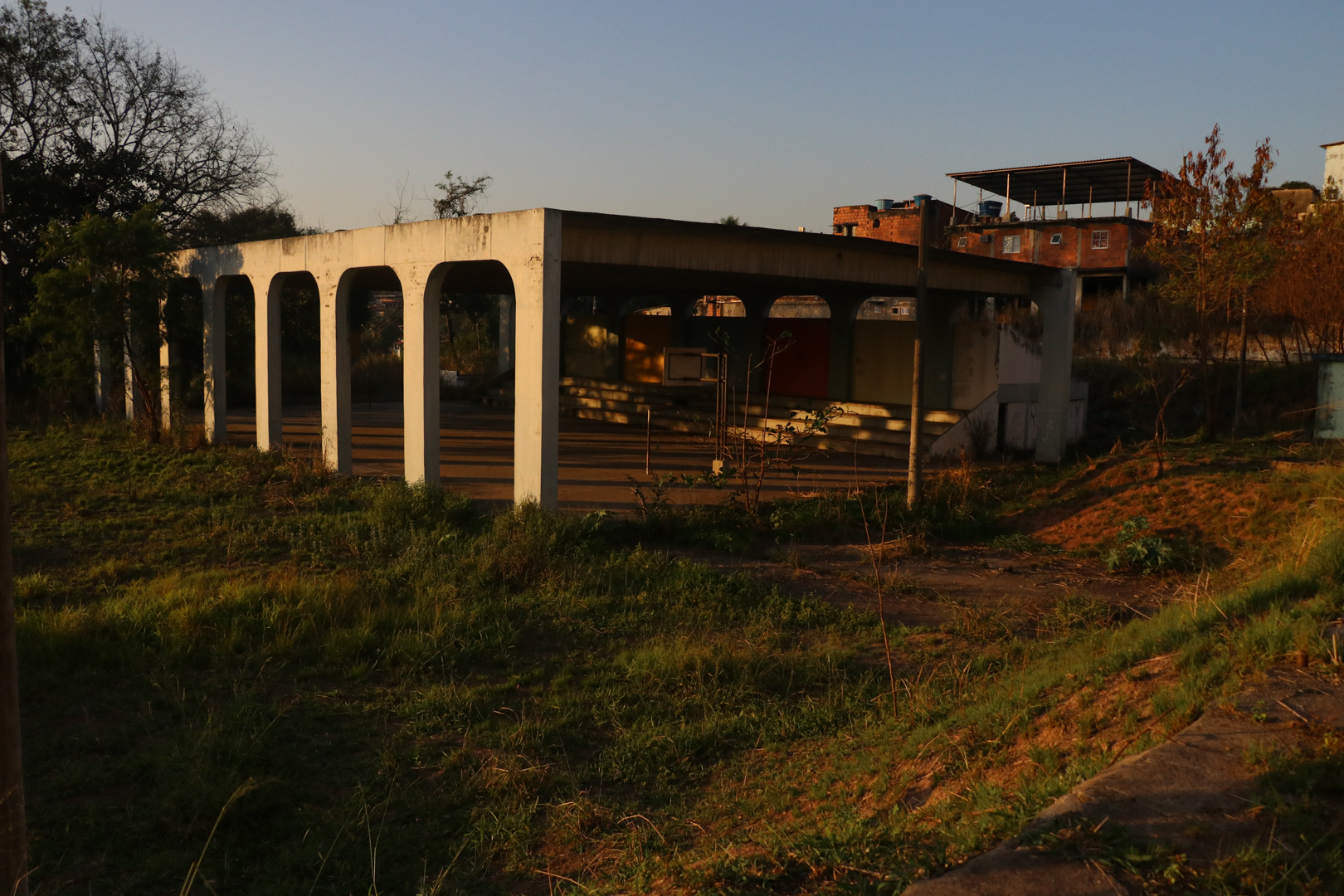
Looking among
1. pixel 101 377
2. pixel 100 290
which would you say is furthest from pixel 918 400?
pixel 101 377

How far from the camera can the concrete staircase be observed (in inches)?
766

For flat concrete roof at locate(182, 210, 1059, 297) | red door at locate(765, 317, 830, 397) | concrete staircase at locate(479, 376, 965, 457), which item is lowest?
concrete staircase at locate(479, 376, 965, 457)

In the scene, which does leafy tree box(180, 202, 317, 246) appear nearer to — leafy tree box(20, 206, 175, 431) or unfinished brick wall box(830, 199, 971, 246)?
leafy tree box(20, 206, 175, 431)

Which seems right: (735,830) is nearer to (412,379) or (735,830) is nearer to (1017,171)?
(412,379)

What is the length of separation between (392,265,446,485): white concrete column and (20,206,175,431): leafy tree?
6707 millimetres

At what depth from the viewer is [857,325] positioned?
72.7 feet

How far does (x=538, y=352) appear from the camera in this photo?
441 inches

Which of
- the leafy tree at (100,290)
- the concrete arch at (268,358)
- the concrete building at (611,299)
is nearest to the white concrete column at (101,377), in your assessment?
the leafy tree at (100,290)

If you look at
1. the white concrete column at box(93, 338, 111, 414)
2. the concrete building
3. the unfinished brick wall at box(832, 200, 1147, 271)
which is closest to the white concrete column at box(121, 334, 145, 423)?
the white concrete column at box(93, 338, 111, 414)

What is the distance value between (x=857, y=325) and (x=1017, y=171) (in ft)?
63.3

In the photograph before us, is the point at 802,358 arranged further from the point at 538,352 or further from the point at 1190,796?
the point at 1190,796

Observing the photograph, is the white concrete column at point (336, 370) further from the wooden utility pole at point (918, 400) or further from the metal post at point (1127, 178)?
the metal post at point (1127, 178)

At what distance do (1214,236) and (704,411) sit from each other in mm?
11190

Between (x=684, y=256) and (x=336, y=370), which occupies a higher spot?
(x=684, y=256)
